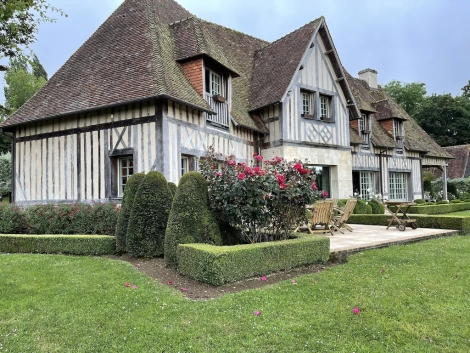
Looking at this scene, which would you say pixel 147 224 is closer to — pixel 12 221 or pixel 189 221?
pixel 189 221

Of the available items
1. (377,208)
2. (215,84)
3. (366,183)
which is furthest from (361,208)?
(215,84)

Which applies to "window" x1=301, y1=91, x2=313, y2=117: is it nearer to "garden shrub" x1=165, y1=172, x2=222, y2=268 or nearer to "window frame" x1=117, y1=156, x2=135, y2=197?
"window frame" x1=117, y1=156, x2=135, y2=197

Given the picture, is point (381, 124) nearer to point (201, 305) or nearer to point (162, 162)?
point (162, 162)

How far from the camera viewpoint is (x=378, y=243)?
7.03 metres

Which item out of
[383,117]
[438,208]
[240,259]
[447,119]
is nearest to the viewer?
[240,259]

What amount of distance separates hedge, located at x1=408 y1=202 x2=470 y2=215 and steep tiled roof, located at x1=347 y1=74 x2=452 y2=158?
151 inches

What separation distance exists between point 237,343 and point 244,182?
9.64ft

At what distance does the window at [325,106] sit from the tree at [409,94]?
111 feet

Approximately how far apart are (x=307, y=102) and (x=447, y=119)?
34801mm

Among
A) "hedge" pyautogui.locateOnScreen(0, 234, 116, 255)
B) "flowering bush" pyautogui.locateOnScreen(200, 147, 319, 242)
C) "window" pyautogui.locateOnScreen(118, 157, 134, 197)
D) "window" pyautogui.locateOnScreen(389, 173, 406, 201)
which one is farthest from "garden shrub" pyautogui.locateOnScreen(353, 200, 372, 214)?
"hedge" pyautogui.locateOnScreen(0, 234, 116, 255)

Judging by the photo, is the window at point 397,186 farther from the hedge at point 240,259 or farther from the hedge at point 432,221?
the hedge at point 240,259

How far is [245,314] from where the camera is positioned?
11.7 ft

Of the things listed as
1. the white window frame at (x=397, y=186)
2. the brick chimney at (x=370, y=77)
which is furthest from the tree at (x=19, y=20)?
the brick chimney at (x=370, y=77)

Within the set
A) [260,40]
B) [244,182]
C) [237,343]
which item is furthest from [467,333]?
[260,40]
